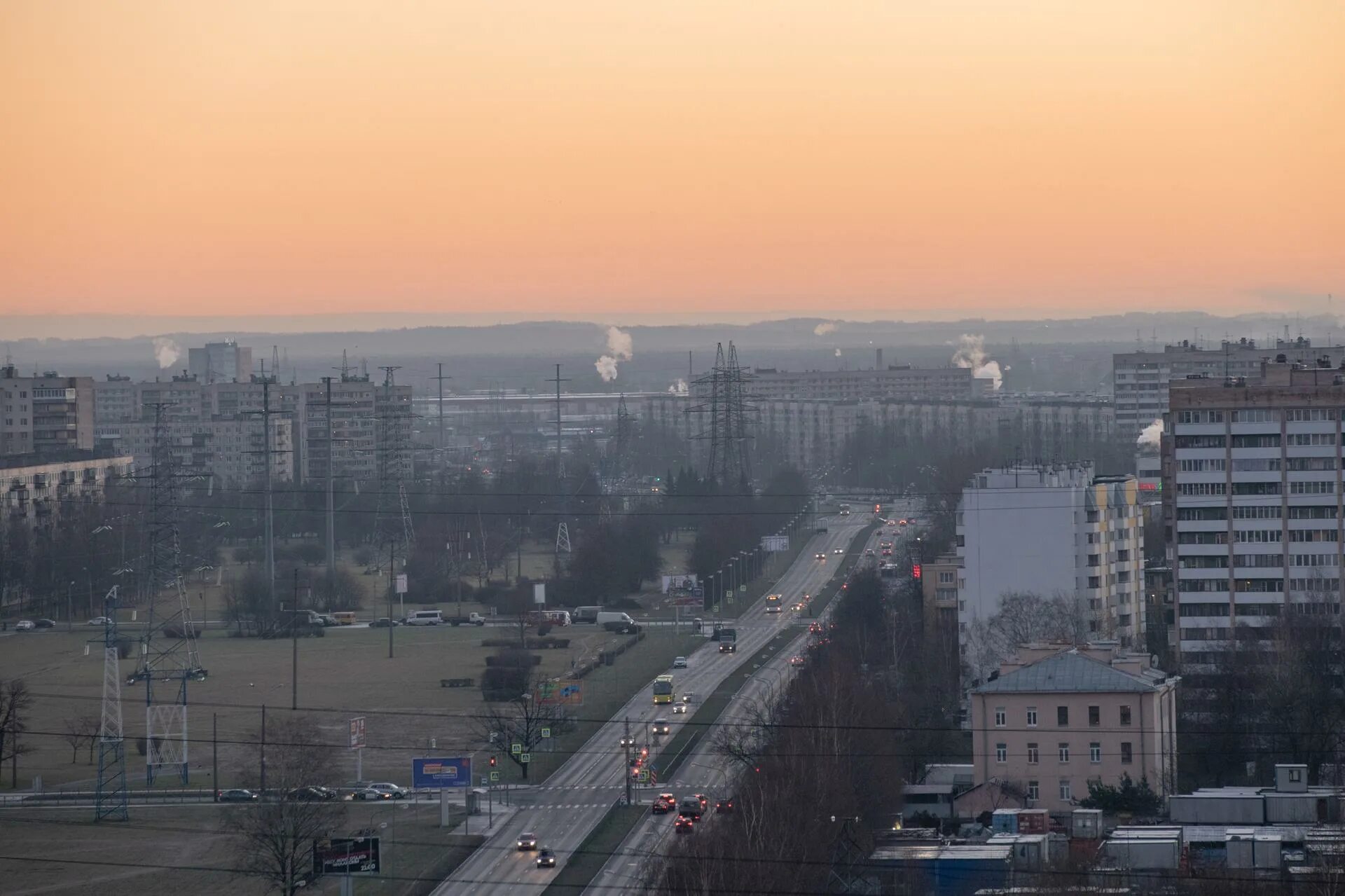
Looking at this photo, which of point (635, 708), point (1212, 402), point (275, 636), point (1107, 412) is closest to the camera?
point (635, 708)

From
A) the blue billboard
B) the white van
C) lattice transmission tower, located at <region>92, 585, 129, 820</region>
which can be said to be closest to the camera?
the blue billboard

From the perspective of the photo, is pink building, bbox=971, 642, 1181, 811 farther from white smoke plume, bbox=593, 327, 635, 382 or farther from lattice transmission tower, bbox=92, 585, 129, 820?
white smoke plume, bbox=593, 327, 635, 382

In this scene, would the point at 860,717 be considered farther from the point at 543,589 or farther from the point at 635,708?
the point at 543,589

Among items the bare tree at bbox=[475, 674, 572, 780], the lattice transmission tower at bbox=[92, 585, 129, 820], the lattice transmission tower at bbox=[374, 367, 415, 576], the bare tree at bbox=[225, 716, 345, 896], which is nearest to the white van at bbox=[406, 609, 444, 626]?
the lattice transmission tower at bbox=[374, 367, 415, 576]

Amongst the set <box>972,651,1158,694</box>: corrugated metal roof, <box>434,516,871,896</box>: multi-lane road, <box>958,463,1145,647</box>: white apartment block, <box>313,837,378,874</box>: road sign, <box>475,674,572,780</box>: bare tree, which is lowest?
<box>434,516,871,896</box>: multi-lane road

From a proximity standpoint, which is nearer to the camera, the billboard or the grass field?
the grass field

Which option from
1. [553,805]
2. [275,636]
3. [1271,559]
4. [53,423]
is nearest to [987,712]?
[553,805]

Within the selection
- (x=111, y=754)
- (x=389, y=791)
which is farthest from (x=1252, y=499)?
(x=111, y=754)
